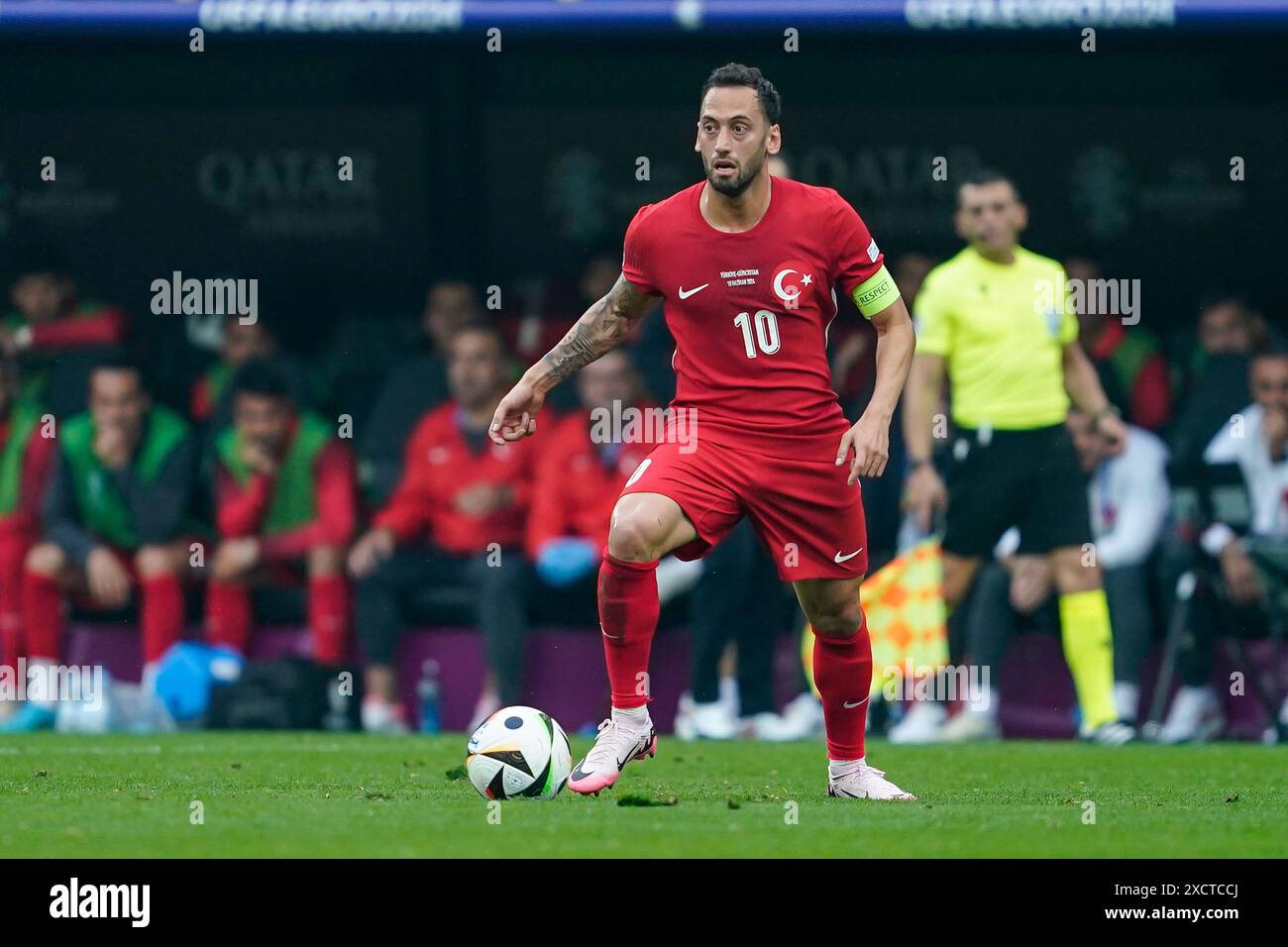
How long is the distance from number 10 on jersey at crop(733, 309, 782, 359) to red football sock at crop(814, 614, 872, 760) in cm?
81

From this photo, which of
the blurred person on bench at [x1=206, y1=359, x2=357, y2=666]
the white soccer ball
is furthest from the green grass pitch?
the blurred person on bench at [x1=206, y1=359, x2=357, y2=666]

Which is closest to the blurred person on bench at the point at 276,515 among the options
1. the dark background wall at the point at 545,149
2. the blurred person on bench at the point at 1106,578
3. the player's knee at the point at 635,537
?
the dark background wall at the point at 545,149

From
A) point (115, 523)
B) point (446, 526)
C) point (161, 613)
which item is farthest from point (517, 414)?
point (115, 523)

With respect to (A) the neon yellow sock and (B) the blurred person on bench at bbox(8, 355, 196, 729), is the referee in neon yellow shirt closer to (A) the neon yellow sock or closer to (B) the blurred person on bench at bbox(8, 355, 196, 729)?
(A) the neon yellow sock

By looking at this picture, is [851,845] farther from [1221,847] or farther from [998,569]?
[998,569]

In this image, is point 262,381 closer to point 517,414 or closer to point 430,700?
point 430,700

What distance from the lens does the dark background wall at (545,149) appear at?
11609 millimetres

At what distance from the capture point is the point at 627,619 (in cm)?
679

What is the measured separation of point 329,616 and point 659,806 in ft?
16.2

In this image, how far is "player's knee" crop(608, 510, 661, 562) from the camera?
6.62m

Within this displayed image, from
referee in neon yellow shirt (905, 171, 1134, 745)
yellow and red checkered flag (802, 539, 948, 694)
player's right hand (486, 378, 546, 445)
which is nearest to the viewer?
A: player's right hand (486, 378, 546, 445)

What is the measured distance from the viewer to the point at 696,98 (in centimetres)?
1185

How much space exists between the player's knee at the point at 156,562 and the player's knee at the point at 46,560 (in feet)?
1.21

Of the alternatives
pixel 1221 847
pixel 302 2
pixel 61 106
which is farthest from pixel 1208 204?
pixel 1221 847
